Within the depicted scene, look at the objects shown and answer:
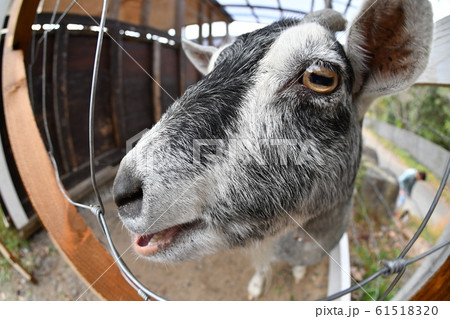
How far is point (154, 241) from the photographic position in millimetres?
1014

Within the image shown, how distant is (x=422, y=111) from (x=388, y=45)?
318cm

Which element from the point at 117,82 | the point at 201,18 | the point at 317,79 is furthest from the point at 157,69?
the point at 317,79

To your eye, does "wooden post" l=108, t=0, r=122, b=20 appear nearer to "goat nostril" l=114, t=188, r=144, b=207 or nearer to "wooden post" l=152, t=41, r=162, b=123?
"wooden post" l=152, t=41, r=162, b=123

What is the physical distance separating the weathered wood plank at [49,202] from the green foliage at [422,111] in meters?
2.77

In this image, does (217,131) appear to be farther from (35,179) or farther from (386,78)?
(35,179)

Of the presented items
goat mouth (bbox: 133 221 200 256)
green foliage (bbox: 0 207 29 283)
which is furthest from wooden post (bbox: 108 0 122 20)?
green foliage (bbox: 0 207 29 283)

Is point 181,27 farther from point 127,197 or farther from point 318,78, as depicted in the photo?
point 127,197

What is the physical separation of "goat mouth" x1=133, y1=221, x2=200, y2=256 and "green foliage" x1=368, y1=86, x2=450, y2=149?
2.51m

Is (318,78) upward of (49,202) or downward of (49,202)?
upward

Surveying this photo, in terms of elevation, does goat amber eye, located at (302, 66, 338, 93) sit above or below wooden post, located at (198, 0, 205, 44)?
below

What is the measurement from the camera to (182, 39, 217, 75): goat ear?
155 cm

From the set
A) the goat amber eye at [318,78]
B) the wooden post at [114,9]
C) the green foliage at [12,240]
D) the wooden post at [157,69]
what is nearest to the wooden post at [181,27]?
the wooden post at [157,69]

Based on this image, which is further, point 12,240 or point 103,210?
point 12,240
